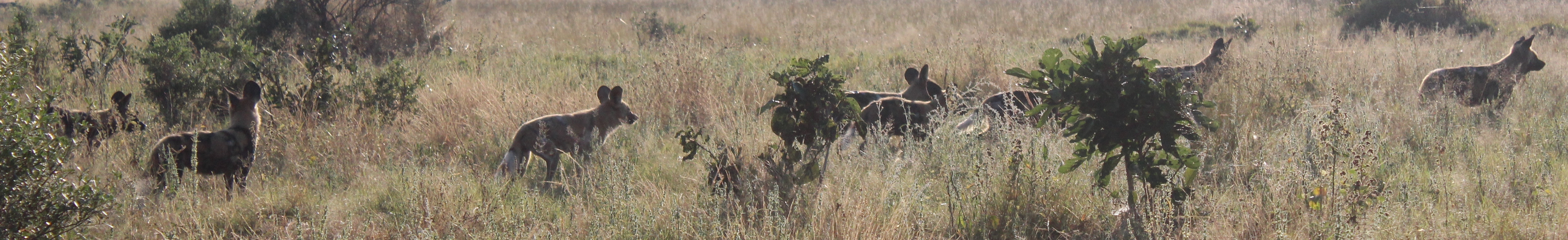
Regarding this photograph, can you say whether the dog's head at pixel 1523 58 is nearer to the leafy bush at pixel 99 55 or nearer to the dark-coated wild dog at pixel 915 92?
the dark-coated wild dog at pixel 915 92

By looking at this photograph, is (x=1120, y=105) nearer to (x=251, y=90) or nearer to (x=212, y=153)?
(x=212, y=153)

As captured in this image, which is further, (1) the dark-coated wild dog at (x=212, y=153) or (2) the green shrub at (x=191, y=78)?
(2) the green shrub at (x=191, y=78)

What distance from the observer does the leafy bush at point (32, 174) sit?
3617mm

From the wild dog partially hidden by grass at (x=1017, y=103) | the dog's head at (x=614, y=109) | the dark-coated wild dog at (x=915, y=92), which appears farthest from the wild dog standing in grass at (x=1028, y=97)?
the dog's head at (x=614, y=109)

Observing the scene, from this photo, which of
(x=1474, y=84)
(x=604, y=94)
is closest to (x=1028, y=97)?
(x=604, y=94)

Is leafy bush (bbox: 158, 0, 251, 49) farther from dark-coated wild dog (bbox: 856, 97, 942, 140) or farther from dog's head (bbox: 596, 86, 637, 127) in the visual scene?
dark-coated wild dog (bbox: 856, 97, 942, 140)

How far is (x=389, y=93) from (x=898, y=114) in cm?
389

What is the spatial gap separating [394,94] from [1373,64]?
9251mm

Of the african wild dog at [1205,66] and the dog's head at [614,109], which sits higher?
the dog's head at [614,109]

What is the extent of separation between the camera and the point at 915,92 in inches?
320

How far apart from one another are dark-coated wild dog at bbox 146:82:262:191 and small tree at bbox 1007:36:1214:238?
4.15 metres

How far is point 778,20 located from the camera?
21.7 metres

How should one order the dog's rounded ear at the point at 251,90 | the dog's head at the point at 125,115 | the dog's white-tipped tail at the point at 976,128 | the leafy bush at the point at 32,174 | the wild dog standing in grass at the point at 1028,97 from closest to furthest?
the leafy bush at the point at 32,174, the dog's white-tipped tail at the point at 976,128, the wild dog standing in grass at the point at 1028,97, the dog's rounded ear at the point at 251,90, the dog's head at the point at 125,115

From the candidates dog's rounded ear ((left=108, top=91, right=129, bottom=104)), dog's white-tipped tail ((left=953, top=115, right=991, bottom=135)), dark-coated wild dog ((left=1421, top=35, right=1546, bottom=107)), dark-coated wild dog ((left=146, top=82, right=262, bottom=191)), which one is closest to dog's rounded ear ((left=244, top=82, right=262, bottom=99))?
dark-coated wild dog ((left=146, top=82, right=262, bottom=191))
